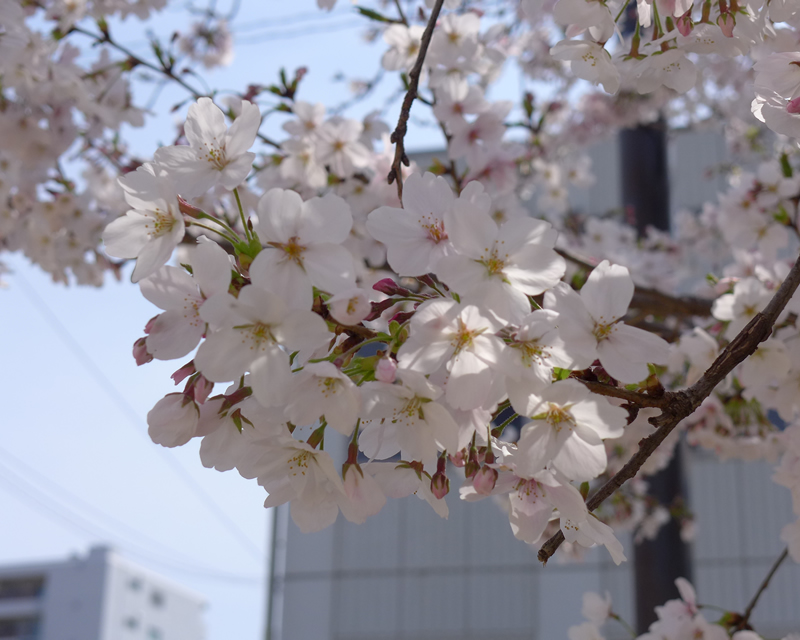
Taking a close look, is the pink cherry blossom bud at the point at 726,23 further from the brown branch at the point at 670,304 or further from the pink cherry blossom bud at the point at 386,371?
the brown branch at the point at 670,304

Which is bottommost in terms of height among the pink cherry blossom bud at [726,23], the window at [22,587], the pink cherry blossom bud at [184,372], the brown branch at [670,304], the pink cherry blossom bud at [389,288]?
the window at [22,587]

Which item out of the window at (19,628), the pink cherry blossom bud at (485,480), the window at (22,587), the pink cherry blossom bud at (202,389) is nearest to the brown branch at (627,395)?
the pink cherry blossom bud at (485,480)

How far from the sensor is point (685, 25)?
3.56 feet

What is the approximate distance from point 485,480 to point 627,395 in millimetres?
177

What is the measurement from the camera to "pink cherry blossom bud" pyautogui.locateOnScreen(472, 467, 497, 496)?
788 millimetres

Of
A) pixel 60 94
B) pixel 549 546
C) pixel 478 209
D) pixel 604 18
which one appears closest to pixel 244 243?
pixel 478 209

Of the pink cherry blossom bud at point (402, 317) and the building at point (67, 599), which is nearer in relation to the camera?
the pink cherry blossom bud at point (402, 317)

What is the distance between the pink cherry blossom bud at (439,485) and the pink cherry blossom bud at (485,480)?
0.03 m

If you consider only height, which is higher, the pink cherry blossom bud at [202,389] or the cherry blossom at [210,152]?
the cherry blossom at [210,152]

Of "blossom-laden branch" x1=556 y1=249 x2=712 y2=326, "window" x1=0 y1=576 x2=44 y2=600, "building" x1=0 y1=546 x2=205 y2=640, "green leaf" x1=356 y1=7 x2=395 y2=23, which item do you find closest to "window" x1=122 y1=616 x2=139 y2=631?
"building" x1=0 y1=546 x2=205 y2=640

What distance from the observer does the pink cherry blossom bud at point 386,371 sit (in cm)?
70

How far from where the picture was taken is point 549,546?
0.77 meters

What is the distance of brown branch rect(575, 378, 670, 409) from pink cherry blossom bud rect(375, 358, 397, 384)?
0.20 meters

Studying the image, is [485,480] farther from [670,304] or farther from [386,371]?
[670,304]
